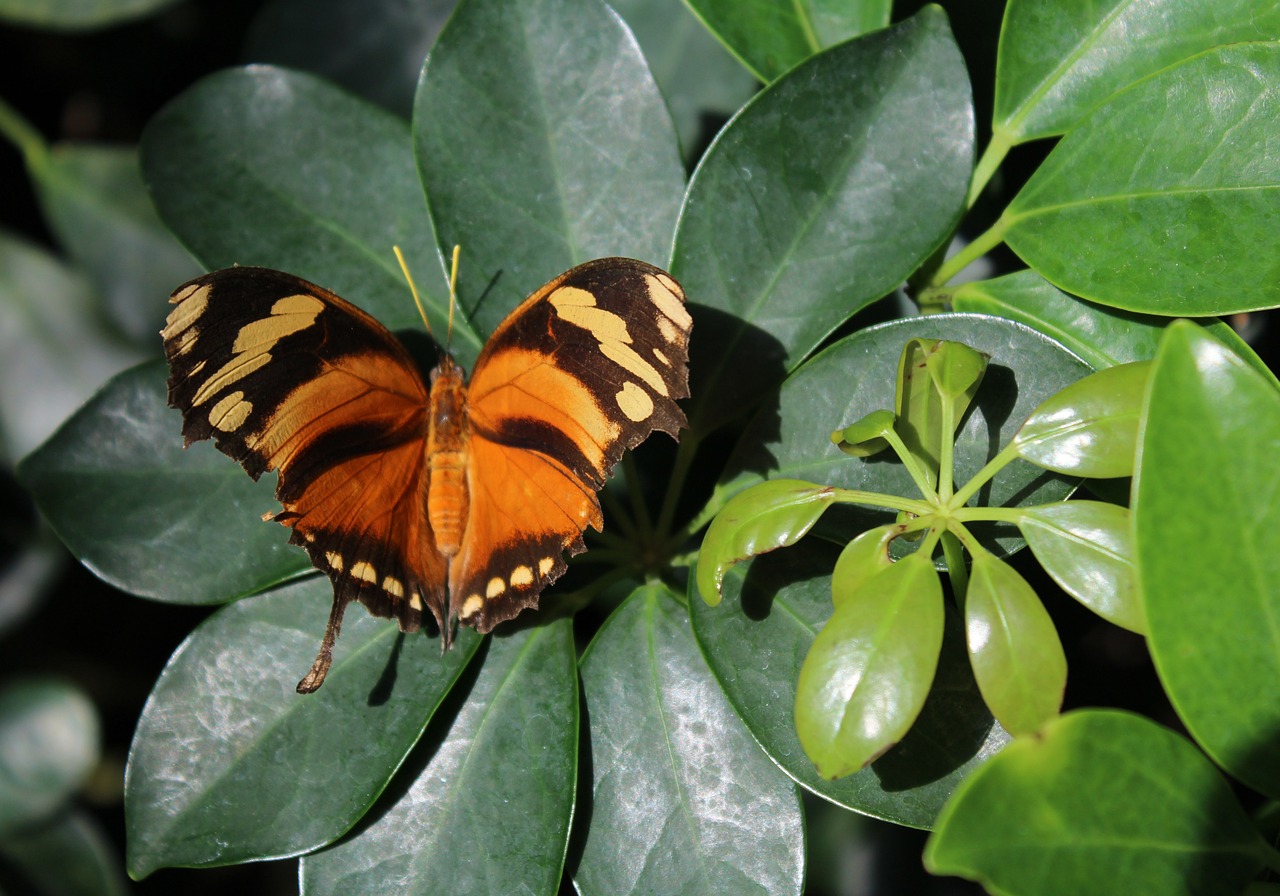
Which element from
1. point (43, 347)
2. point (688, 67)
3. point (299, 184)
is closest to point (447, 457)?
point (299, 184)

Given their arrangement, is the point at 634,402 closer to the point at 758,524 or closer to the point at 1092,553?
the point at 758,524

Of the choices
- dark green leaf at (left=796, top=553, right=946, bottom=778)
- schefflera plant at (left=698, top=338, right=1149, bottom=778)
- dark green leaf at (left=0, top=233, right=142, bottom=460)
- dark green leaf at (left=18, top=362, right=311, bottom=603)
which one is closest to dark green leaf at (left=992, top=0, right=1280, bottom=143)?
schefflera plant at (left=698, top=338, right=1149, bottom=778)

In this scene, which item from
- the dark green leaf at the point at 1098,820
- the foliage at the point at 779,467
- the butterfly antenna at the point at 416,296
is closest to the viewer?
the dark green leaf at the point at 1098,820

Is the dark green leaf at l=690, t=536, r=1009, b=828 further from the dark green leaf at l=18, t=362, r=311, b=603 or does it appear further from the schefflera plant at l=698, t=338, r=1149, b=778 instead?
the dark green leaf at l=18, t=362, r=311, b=603

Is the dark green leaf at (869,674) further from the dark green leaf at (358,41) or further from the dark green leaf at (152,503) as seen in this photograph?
the dark green leaf at (358,41)

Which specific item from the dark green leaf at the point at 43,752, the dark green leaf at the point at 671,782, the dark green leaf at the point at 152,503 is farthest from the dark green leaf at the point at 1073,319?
the dark green leaf at the point at 43,752

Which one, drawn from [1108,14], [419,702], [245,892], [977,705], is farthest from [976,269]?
[245,892]
